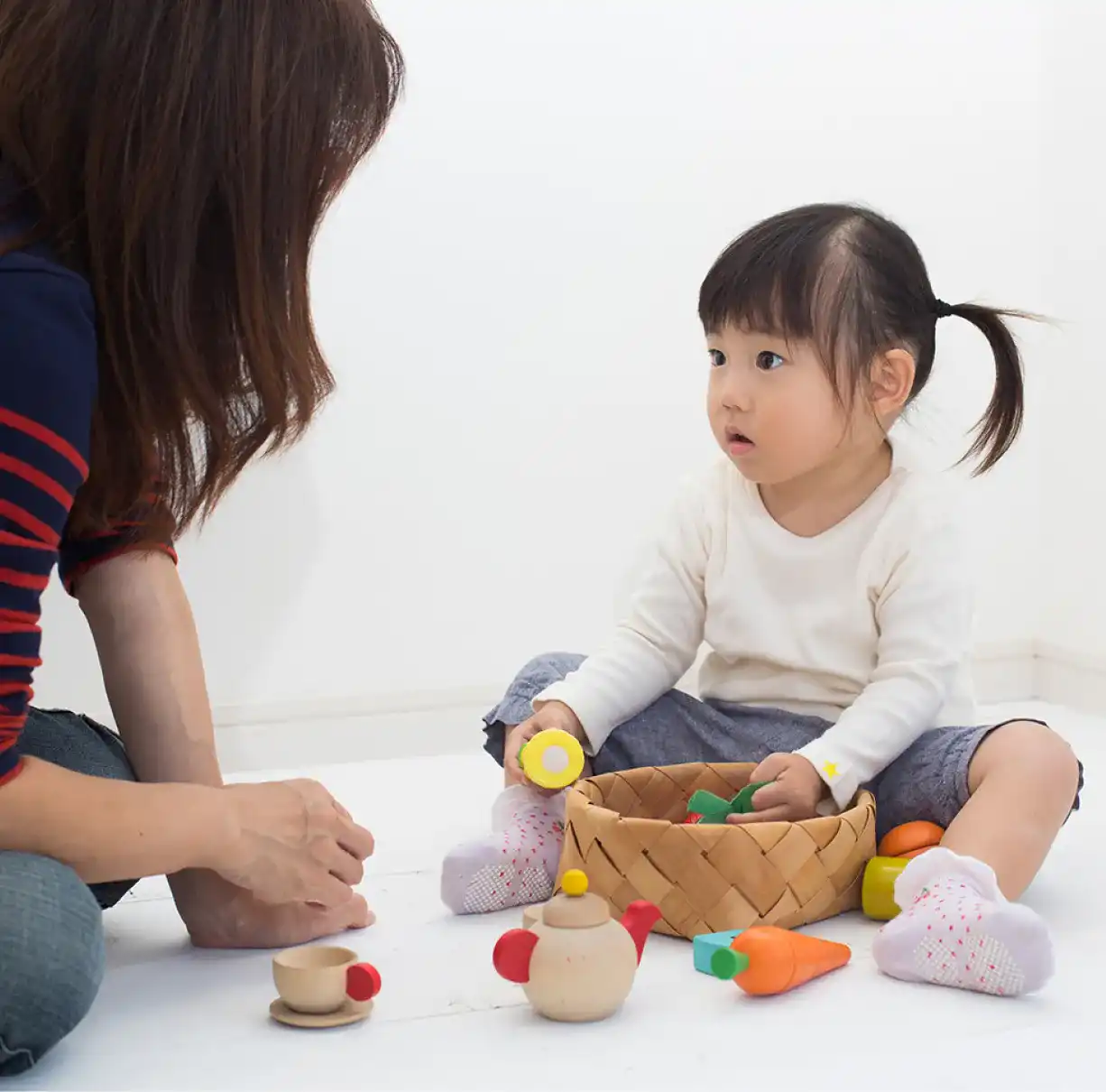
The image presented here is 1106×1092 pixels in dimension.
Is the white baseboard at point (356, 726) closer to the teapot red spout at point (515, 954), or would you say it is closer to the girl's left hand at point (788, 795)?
the girl's left hand at point (788, 795)

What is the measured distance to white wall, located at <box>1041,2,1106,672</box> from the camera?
1.85 metres

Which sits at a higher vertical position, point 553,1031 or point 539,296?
point 539,296

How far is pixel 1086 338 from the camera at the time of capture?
1.88 m

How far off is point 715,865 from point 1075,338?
1186 mm

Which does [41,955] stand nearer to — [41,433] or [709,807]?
[41,433]

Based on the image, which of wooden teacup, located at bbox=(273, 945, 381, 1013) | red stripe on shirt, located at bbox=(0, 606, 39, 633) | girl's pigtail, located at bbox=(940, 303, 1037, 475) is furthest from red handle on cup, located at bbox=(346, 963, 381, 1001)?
girl's pigtail, located at bbox=(940, 303, 1037, 475)

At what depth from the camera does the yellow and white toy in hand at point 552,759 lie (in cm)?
109

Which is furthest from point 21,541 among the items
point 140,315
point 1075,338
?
point 1075,338

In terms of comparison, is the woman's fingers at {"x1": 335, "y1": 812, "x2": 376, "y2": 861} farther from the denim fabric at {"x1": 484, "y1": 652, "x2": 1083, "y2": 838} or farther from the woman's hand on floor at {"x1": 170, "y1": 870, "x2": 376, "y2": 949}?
the denim fabric at {"x1": 484, "y1": 652, "x2": 1083, "y2": 838}

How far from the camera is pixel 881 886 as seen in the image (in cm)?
101

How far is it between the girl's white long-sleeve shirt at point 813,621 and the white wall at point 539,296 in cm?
59

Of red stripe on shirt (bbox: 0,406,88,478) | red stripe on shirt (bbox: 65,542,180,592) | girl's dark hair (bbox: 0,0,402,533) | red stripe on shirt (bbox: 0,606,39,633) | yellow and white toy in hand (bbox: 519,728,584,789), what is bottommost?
yellow and white toy in hand (bbox: 519,728,584,789)

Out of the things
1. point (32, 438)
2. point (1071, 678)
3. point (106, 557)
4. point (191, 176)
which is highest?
point (191, 176)

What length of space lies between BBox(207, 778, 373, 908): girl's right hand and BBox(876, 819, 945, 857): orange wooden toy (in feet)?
1.19
